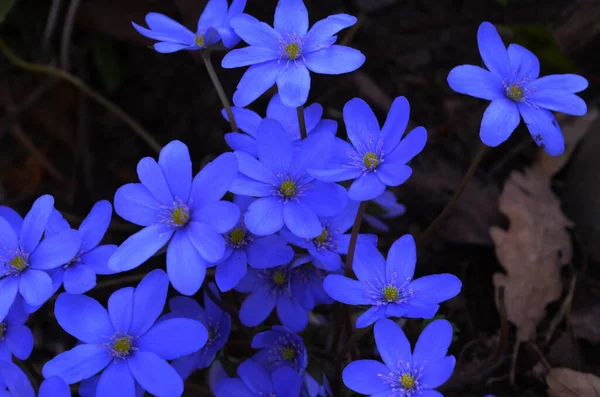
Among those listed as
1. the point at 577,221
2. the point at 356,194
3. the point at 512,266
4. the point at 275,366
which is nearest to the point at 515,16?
the point at 577,221

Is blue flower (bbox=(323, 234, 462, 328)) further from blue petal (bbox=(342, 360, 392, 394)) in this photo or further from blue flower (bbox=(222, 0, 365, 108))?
blue flower (bbox=(222, 0, 365, 108))

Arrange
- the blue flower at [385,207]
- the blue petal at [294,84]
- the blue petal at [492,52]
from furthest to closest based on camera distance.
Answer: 1. the blue flower at [385,207]
2. the blue petal at [492,52]
3. the blue petal at [294,84]

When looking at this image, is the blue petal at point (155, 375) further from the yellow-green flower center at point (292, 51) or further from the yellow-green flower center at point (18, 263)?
the yellow-green flower center at point (292, 51)

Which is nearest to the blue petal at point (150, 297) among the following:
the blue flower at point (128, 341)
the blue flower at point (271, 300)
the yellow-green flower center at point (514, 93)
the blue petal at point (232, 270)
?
the blue flower at point (128, 341)

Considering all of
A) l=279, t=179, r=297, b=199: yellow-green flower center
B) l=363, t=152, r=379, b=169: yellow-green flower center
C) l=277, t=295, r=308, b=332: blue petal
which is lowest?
l=277, t=295, r=308, b=332: blue petal

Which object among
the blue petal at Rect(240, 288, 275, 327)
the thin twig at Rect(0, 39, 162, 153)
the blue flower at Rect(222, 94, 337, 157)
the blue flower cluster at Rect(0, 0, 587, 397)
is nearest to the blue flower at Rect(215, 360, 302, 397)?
the blue flower cluster at Rect(0, 0, 587, 397)

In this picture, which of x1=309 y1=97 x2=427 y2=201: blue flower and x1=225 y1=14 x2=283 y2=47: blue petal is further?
x1=225 y1=14 x2=283 y2=47: blue petal

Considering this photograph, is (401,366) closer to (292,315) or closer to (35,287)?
(292,315)
